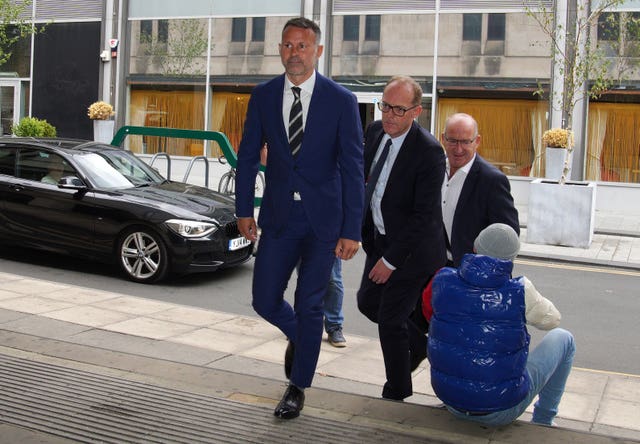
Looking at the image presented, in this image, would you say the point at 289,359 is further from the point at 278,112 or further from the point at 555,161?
the point at 555,161

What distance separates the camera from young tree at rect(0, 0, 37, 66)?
69.6ft

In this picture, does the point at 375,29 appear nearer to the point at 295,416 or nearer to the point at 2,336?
the point at 2,336

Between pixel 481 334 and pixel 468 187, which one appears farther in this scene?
pixel 468 187

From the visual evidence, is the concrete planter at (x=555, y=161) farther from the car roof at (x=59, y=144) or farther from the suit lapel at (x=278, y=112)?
the suit lapel at (x=278, y=112)

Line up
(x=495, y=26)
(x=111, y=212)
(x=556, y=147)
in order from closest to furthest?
(x=111, y=212), (x=556, y=147), (x=495, y=26)

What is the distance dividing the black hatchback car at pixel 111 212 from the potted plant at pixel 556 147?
23.7 feet

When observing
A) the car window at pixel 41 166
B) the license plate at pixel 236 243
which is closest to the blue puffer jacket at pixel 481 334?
the license plate at pixel 236 243

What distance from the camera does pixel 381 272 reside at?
15.1 feet

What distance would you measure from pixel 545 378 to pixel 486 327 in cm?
55

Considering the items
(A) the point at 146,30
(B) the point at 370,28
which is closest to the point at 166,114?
(A) the point at 146,30

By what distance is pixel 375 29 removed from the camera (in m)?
20.1

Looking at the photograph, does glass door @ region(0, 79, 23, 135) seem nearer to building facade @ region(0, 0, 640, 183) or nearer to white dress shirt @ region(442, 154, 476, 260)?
building facade @ region(0, 0, 640, 183)

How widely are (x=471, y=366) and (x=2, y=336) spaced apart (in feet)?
11.5

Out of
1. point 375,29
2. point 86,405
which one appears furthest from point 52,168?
point 375,29
